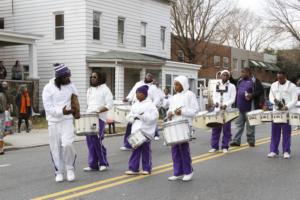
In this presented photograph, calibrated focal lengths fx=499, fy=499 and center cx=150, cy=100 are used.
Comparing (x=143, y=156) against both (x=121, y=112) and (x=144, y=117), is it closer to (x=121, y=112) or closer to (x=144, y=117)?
(x=144, y=117)

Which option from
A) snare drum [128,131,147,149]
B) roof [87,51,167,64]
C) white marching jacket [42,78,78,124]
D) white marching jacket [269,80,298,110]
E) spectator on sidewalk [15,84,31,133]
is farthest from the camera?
roof [87,51,167,64]

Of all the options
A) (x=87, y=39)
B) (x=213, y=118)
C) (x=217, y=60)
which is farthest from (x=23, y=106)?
(x=217, y=60)

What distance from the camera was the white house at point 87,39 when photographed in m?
26.5

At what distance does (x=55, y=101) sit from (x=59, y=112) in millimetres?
239

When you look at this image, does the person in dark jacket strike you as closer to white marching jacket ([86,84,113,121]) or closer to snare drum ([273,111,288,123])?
snare drum ([273,111,288,123])

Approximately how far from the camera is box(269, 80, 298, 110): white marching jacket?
1105 cm

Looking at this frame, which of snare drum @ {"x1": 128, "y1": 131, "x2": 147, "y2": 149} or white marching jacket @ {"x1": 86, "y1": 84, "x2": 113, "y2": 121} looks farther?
white marching jacket @ {"x1": 86, "y1": 84, "x2": 113, "y2": 121}

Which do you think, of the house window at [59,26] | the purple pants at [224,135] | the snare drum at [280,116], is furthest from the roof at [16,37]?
the snare drum at [280,116]

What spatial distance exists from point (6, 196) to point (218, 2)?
33894mm

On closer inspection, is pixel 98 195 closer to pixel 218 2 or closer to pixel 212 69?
pixel 218 2

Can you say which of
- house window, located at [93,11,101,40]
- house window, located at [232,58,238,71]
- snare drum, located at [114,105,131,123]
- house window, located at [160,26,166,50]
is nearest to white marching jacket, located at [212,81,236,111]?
snare drum, located at [114,105,131,123]

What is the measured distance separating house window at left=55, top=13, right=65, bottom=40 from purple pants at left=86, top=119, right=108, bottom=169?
61.0 ft

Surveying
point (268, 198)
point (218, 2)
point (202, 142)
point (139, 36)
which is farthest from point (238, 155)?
point (218, 2)

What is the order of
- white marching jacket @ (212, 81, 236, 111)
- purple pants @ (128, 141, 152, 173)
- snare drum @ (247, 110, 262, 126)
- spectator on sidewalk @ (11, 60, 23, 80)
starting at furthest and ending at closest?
spectator on sidewalk @ (11, 60, 23, 80)
white marching jacket @ (212, 81, 236, 111)
snare drum @ (247, 110, 262, 126)
purple pants @ (128, 141, 152, 173)
